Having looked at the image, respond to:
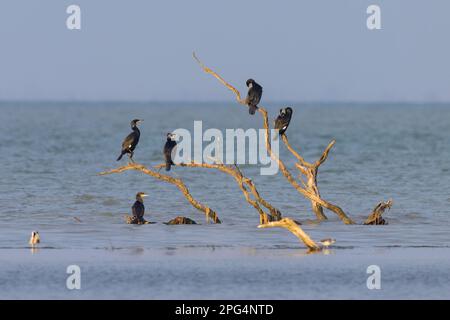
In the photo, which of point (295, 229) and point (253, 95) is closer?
point (295, 229)

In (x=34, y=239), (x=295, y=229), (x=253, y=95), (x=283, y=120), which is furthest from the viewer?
(x=283, y=120)

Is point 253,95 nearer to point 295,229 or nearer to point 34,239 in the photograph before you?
point 295,229

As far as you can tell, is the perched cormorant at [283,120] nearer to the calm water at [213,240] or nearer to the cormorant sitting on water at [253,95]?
the cormorant sitting on water at [253,95]

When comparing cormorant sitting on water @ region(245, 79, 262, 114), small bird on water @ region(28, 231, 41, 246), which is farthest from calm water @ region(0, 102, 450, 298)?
cormorant sitting on water @ region(245, 79, 262, 114)

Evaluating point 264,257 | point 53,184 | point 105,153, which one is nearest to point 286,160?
point 105,153

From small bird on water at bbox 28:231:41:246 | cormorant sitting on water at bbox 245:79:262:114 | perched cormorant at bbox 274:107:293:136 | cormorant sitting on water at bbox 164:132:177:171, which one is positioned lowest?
small bird on water at bbox 28:231:41:246

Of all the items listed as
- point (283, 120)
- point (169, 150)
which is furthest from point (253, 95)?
point (169, 150)

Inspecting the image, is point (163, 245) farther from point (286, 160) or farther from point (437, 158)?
point (437, 158)

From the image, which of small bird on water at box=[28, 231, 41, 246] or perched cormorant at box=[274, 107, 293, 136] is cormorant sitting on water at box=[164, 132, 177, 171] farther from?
small bird on water at box=[28, 231, 41, 246]

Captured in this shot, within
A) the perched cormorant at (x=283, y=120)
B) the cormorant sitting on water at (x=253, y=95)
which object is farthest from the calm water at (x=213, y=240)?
the cormorant sitting on water at (x=253, y=95)

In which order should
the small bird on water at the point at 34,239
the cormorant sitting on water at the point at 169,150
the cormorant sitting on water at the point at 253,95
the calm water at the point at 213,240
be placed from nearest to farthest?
the calm water at the point at 213,240
the small bird on water at the point at 34,239
the cormorant sitting on water at the point at 253,95
the cormorant sitting on water at the point at 169,150

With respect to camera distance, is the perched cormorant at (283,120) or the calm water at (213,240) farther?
the perched cormorant at (283,120)

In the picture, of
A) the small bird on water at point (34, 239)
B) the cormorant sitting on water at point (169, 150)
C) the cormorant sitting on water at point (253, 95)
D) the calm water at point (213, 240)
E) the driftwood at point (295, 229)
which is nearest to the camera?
the calm water at point (213, 240)

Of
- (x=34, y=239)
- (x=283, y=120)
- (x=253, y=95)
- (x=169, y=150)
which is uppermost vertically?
(x=253, y=95)
